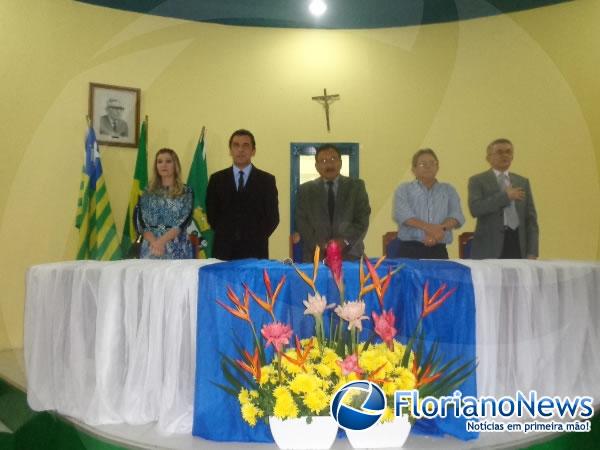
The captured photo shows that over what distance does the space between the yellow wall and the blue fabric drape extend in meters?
2.70

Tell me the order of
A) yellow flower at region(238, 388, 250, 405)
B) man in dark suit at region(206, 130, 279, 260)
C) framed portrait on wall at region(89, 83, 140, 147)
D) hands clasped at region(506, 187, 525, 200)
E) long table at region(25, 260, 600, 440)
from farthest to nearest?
framed portrait on wall at region(89, 83, 140, 147) → man in dark suit at region(206, 130, 279, 260) → hands clasped at region(506, 187, 525, 200) → long table at region(25, 260, 600, 440) → yellow flower at region(238, 388, 250, 405)

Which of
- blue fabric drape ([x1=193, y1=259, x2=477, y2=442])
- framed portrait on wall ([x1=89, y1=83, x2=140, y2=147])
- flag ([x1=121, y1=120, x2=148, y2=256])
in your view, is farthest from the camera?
framed portrait on wall ([x1=89, y1=83, x2=140, y2=147])

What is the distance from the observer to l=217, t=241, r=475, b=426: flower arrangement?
2.06 m

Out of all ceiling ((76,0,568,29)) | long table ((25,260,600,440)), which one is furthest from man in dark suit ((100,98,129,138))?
long table ((25,260,600,440))

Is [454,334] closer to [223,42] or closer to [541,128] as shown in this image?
[541,128]

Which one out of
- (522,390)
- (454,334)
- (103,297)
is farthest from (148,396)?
(522,390)

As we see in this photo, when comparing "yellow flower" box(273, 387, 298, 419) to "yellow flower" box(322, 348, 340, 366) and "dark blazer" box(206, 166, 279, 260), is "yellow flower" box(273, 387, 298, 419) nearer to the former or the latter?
"yellow flower" box(322, 348, 340, 366)

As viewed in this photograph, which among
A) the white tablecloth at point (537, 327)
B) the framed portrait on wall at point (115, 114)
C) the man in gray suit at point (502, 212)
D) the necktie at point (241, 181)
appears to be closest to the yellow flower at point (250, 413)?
the white tablecloth at point (537, 327)

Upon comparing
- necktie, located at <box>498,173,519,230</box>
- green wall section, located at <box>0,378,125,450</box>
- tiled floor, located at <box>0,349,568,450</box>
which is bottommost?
green wall section, located at <box>0,378,125,450</box>

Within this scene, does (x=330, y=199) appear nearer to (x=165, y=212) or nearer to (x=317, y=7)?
(x=165, y=212)

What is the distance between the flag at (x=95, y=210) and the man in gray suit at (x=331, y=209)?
1.80 metres

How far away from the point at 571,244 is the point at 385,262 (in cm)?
288

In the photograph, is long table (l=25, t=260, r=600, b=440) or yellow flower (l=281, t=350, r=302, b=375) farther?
long table (l=25, t=260, r=600, b=440)

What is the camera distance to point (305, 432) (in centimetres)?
211
